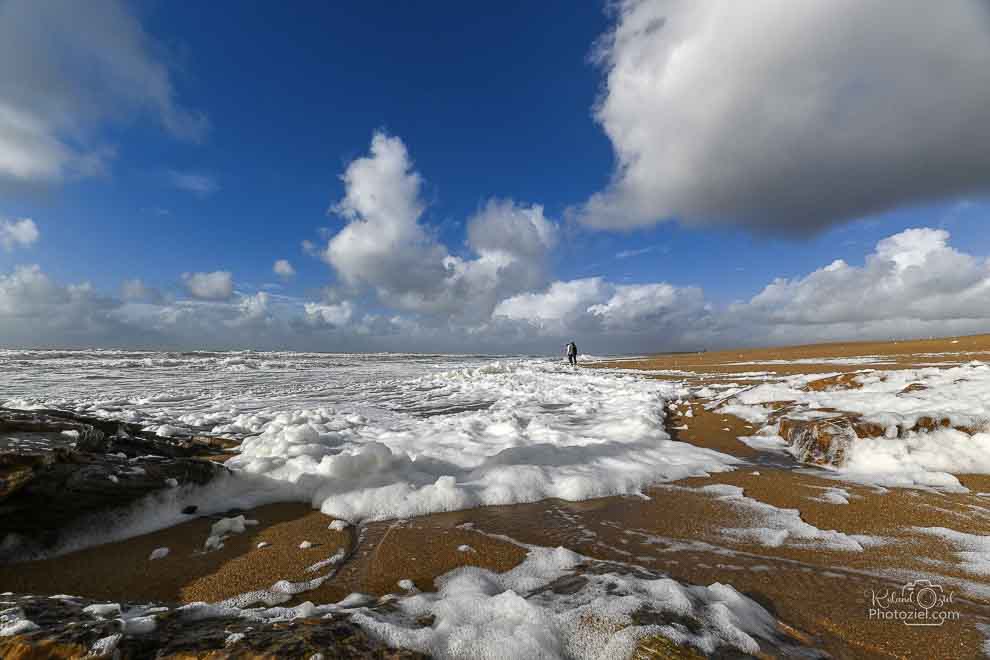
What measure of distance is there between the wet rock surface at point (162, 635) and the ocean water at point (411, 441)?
1.97 metres

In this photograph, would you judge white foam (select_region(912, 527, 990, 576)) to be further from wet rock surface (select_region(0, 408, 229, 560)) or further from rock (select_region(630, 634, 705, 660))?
wet rock surface (select_region(0, 408, 229, 560))

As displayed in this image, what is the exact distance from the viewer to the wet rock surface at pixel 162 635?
4.92 feet

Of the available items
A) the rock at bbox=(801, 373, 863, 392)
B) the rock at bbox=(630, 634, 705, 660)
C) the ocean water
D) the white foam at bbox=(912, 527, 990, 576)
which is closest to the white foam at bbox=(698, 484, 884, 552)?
the white foam at bbox=(912, 527, 990, 576)

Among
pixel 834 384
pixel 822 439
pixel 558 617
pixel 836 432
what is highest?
pixel 834 384

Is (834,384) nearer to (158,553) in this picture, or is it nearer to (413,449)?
(413,449)

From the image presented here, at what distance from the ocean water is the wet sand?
0.29m

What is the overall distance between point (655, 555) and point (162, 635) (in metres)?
2.82

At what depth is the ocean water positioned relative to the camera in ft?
13.7

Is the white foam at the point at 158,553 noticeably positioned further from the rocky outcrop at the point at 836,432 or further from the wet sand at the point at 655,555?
the rocky outcrop at the point at 836,432

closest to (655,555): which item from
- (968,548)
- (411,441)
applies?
(968,548)

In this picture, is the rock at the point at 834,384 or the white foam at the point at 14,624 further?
the rock at the point at 834,384

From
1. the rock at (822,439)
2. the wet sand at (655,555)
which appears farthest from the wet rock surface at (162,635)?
the rock at (822,439)

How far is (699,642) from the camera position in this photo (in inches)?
73.6

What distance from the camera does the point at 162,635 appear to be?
5.41ft
